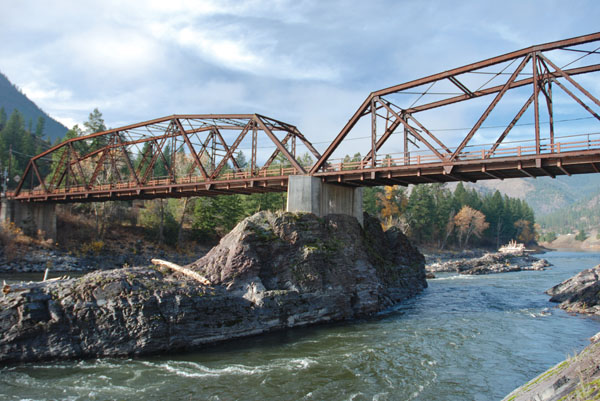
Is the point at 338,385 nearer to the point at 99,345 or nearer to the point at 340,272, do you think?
the point at 99,345

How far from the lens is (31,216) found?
5947 cm

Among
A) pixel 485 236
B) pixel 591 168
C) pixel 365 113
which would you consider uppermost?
pixel 365 113

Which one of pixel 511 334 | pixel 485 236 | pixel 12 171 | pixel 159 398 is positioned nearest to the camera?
pixel 159 398

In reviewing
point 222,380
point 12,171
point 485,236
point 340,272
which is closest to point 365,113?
point 340,272

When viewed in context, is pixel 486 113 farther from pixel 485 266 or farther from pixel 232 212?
pixel 232 212

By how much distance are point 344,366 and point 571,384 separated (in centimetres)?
1174

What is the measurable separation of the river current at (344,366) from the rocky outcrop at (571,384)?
24.3 feet

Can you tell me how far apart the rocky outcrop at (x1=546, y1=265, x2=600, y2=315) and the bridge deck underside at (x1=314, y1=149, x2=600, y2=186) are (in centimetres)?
974

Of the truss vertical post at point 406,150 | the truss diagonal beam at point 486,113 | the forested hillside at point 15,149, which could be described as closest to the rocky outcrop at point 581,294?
the truss diagonal beam at point 486,113

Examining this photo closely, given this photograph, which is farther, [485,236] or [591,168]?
[485,236]

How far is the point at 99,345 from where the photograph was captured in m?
17.9

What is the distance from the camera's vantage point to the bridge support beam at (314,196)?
31.0 m

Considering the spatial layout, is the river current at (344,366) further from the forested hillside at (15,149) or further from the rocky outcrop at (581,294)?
the forested hillside at (15,149)

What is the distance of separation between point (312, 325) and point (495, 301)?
1748 cm
